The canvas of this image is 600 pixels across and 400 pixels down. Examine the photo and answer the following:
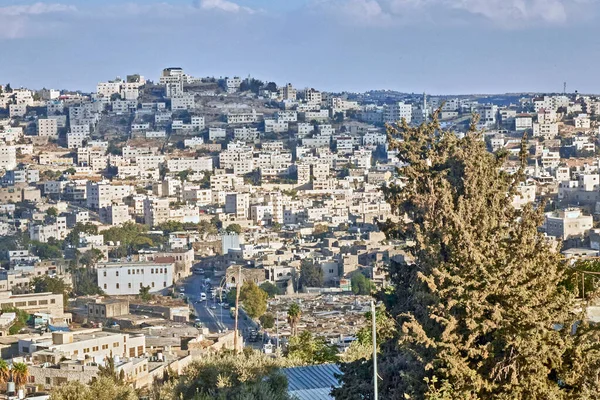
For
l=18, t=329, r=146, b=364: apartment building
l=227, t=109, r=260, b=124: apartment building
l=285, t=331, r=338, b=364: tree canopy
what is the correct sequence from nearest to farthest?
l=285, t=331, r=338, b=364: tree canopy, l=18, t=329, r=146, b=364: apartment building, l=227, t=109, r=260, b=124: apartment building

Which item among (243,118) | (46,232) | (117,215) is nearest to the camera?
(46,232)

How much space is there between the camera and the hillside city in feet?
68.0

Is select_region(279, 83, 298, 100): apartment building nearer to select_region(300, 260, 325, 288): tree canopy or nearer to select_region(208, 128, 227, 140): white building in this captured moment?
select_region(208, 128, 227, 140): white building

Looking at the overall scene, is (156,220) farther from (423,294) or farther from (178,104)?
(423,294)

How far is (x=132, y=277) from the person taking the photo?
4003 cm

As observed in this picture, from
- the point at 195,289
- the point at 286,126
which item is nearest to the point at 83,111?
the point at 286,126

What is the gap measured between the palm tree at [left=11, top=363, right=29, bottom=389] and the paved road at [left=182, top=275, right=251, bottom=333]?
12708 millimetres

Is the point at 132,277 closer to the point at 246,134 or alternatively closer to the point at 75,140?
the point at 75,140

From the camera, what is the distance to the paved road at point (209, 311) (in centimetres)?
3073

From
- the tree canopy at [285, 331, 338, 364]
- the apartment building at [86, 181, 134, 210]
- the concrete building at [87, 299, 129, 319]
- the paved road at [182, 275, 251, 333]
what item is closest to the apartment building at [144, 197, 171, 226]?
the apartment building at [86, 181, 134, 210]

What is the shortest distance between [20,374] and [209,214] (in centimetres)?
3937

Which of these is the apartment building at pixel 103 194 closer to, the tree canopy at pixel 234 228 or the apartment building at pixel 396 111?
the tree canopy at pixel 234 228

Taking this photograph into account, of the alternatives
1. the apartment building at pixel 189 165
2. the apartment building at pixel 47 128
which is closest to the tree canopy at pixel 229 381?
the apartment building at pixel 189 165

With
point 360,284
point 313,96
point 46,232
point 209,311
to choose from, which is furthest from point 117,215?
point 313,96
